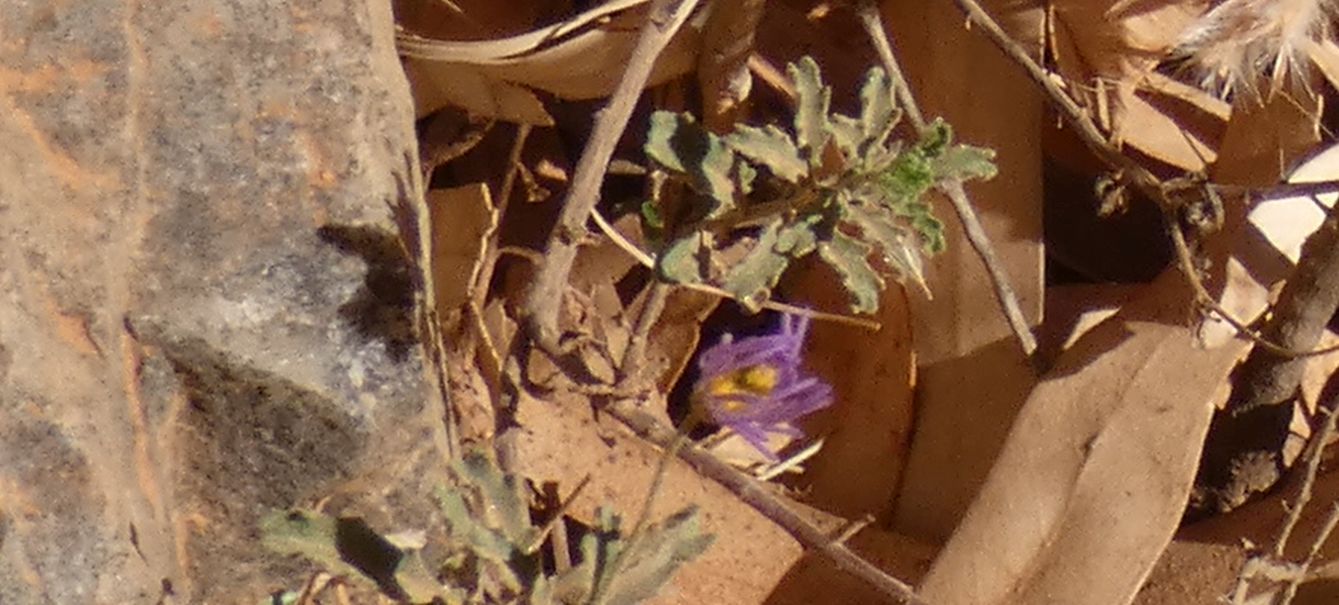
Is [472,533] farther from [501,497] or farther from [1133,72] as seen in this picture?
[1133,72]

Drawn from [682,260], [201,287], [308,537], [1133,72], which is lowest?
[308,537]

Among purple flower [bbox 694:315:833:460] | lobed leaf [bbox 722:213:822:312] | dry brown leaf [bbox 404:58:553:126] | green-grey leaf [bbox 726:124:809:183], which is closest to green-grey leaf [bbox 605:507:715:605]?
lobed leaf [bbox 722:213:822:312]

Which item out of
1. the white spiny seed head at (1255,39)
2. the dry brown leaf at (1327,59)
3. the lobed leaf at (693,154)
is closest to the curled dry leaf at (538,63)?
the lobed leaf at (693,154)

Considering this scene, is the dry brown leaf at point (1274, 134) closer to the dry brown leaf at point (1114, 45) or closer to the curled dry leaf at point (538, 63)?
the dry brown leaf at point (1114, 45)

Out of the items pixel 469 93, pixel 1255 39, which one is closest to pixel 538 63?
pixel 469 93

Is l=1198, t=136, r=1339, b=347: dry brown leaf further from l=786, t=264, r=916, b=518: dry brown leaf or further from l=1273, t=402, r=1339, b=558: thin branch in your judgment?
l=786, t=264, r=916, b=518: dry brown leaf

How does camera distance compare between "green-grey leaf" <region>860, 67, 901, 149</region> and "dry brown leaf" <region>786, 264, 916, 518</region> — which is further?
"dry brown leaf" <region>786, 264, 916, 518</region>
